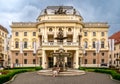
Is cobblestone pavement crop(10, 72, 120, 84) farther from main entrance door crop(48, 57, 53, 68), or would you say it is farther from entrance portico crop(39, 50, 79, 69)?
main entrance door crop(48, 57, 53, 68)

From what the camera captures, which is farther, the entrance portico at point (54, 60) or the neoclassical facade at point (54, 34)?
the neoclassical facade at point (54, 34)

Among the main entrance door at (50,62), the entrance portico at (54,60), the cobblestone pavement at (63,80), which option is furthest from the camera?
the main entrance door at (50,62)

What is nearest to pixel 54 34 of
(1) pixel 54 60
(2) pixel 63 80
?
(1) pixel 54 60

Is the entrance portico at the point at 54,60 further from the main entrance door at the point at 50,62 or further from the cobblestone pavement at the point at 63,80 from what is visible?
the cobblestone pavement at the point at 63,80

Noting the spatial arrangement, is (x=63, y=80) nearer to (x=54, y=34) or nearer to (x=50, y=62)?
(x=50, y=62)

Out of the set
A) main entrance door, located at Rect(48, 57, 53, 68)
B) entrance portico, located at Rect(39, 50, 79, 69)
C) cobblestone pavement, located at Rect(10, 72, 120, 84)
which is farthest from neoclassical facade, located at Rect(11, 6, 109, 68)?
cobblestone pavement, located at Rect(10, 72, 120, 84)

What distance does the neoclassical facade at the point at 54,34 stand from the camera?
7556 centimetres

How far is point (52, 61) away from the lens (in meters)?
74.9

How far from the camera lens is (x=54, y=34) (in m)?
75.5

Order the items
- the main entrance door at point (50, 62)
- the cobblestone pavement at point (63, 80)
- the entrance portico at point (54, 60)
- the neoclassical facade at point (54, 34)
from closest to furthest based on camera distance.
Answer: the cobblestone pavement at point (63, 80) < the entrance portico at point (54, 60) < the main entrance door at point (50, 62) < the neoclassical facade at point (54, 34)

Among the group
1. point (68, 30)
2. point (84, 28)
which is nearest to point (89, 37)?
point (84, 28)

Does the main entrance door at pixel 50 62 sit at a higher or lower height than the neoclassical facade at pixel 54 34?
lower

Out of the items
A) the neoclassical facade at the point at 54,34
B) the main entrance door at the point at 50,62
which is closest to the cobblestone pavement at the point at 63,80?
the main entrance door at the point at 50,62

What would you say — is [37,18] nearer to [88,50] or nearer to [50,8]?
[50,8]
